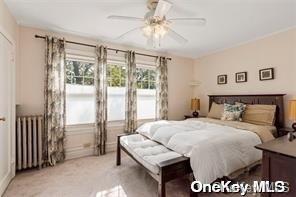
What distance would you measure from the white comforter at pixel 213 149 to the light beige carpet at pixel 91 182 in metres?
0.37

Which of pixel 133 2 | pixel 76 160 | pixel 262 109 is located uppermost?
pixel 133 2

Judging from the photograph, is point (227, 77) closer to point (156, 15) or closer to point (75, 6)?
point (156, 15)

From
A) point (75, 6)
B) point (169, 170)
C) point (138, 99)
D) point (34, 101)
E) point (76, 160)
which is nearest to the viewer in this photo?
point (169, 170)

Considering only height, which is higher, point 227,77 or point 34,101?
point 227,77

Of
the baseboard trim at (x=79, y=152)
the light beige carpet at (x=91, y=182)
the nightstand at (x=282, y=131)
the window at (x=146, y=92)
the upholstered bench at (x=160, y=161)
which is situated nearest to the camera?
the upholstered bench at (x=160, y=161)

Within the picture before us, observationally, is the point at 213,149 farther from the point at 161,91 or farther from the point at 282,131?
the point at 161,91

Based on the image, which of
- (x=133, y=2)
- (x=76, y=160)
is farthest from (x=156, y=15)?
(x=76, y=160)

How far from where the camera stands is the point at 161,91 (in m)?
4.66

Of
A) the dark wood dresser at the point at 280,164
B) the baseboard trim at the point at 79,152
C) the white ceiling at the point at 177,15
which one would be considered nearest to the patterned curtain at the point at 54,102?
the baseboard trim at the point at 79,152

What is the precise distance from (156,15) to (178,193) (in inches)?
89.7

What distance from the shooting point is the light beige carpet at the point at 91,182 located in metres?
2.25

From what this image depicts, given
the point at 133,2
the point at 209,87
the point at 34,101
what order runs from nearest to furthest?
the point at 133,2 < the point at 34,101 < the point at 209,87

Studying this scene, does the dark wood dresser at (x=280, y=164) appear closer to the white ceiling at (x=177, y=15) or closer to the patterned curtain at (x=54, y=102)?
the white ceiling at (x=177, y=15)

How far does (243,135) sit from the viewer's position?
8.52ft
